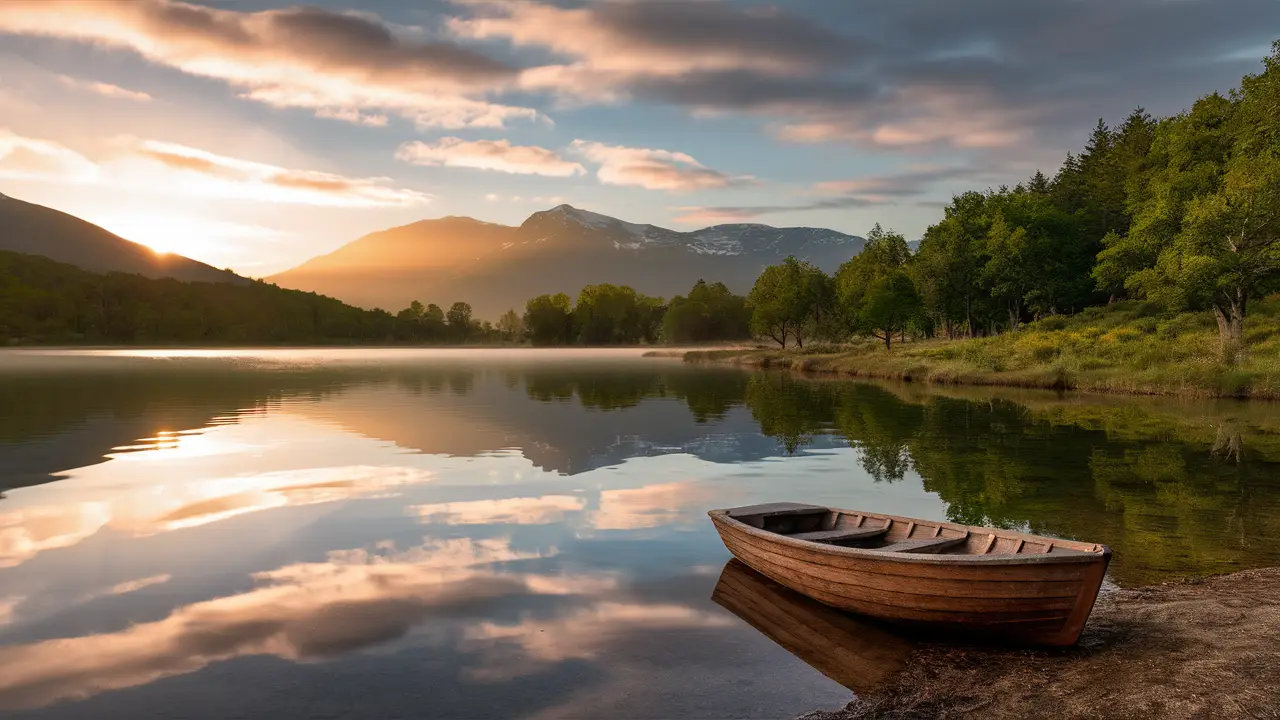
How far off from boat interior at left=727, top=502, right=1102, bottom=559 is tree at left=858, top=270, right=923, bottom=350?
94646 millimetres

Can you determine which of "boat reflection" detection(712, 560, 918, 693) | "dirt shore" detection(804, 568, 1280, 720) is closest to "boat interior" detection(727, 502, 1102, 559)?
"boat reflection" detection(712, 560, 918, 693)

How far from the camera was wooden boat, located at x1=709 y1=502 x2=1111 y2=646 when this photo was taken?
10641 mm

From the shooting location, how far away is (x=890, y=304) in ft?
356

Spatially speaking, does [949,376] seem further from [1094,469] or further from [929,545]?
[929,545]

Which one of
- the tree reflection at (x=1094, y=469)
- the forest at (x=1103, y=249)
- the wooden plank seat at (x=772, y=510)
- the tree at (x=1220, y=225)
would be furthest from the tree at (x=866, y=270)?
the wooden plank seat at (x=772, y=510)

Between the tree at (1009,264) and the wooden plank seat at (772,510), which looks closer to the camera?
the wooden plank seat at (772,510)

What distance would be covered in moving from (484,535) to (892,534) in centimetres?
967

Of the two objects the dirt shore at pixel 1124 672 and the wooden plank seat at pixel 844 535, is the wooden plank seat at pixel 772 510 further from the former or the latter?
the dirt shore at pixel 1124 672

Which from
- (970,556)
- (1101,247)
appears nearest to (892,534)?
(970,556)

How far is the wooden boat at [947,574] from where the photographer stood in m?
10.6

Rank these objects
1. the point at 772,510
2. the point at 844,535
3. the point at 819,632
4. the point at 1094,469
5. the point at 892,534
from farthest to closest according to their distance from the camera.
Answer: the point at 1094,469
the point at 772,510
the point at 892,534
the point at 844,535
the point at 819,632

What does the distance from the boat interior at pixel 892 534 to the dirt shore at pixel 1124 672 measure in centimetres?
145

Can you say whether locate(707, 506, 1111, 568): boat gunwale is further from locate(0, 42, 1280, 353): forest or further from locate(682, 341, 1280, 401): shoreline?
locate(0, 42, 1280, 353): forest

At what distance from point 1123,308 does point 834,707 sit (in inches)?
3762
